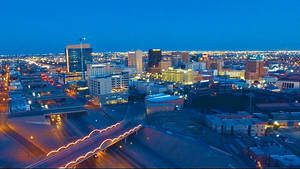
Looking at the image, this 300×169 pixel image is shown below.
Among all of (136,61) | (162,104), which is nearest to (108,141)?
(162,104)

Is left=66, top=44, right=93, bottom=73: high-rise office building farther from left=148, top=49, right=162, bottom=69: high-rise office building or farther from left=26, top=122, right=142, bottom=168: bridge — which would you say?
left=26, top=122, right=142, bottom=168: bridge

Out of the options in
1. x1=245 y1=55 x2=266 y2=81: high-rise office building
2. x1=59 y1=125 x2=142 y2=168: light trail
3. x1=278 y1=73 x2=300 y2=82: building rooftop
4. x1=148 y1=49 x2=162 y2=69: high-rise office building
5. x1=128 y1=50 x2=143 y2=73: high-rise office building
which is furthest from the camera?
x1=128 y1=50 x2=143 y2=73: high-rise office building

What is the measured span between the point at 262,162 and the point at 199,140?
3743 millimetres

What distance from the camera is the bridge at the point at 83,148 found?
486 inches

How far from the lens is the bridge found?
1235 centimetres

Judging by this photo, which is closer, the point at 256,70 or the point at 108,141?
the point at 108,141

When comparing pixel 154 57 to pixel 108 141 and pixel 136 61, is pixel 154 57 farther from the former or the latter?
pixel 108 141

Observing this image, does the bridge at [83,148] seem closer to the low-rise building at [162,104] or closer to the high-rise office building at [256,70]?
the low-rise building at [162,104]

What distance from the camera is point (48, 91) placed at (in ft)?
104

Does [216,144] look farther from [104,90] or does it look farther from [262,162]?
[104,90]

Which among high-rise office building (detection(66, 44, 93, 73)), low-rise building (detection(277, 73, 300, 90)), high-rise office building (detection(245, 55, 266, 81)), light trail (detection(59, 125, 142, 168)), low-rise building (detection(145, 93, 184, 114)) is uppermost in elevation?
high-rise office building (detection(66, 44, 93, 73))

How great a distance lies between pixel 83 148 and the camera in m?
14.2

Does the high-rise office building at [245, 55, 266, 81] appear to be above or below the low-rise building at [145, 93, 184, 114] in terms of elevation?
above

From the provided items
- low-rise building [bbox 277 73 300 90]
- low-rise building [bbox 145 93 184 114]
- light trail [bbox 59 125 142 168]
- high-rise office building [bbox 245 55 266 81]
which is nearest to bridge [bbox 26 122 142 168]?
light trail [bbox 59 125 142 168]
